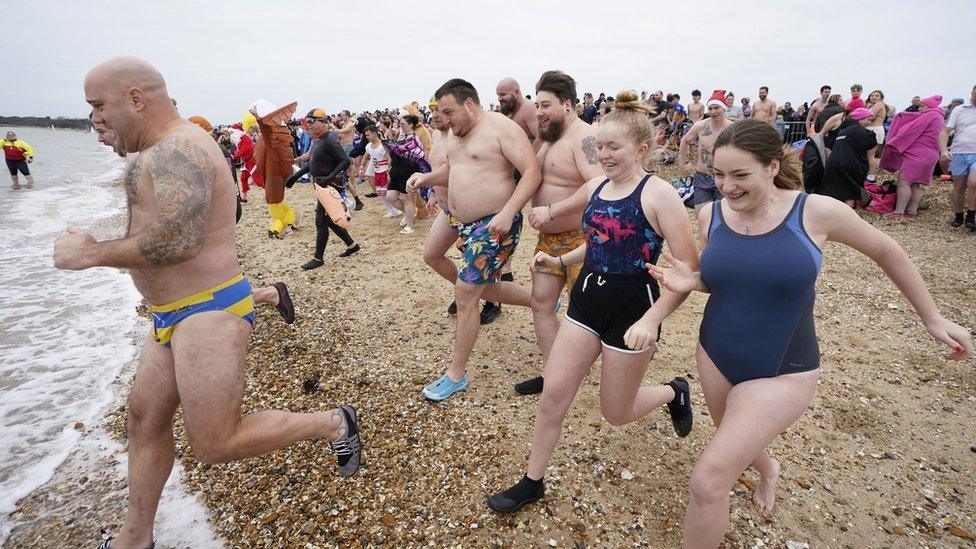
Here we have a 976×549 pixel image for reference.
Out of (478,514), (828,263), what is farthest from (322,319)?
(828,263)

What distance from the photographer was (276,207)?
7.99m

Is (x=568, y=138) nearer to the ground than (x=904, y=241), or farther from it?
farther from it

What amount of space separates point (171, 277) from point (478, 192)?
1938 millimetres

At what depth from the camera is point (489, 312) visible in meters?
4.72

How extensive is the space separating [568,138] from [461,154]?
2.65 ft

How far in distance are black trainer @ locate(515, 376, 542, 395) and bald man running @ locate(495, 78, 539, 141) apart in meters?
2.46

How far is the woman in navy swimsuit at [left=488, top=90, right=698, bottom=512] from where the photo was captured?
6.78 ft

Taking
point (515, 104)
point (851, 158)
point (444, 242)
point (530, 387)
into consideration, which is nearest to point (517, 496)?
point (530, 387)

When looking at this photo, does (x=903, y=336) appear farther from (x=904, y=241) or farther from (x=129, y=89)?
(x=129, y=89)

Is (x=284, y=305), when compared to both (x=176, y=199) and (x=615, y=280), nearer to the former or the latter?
(x=176, y=199)

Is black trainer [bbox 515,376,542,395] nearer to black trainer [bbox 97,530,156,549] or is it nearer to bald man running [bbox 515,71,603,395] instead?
bald man running [bbox 515,71,603,395]

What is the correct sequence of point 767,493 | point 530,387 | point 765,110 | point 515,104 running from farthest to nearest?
point 765,110 → point 515,104 → point 530,387 → point 767,493

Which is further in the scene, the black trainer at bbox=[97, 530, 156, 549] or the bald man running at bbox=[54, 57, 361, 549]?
the black trainer at bbox=[97, 530, 156, 549]

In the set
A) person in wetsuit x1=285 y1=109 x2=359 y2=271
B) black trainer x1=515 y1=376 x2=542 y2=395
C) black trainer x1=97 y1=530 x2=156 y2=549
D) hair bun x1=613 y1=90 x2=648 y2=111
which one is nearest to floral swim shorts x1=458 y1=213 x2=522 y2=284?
black trainer x1=515 y1=376 x2=542 y2=395
